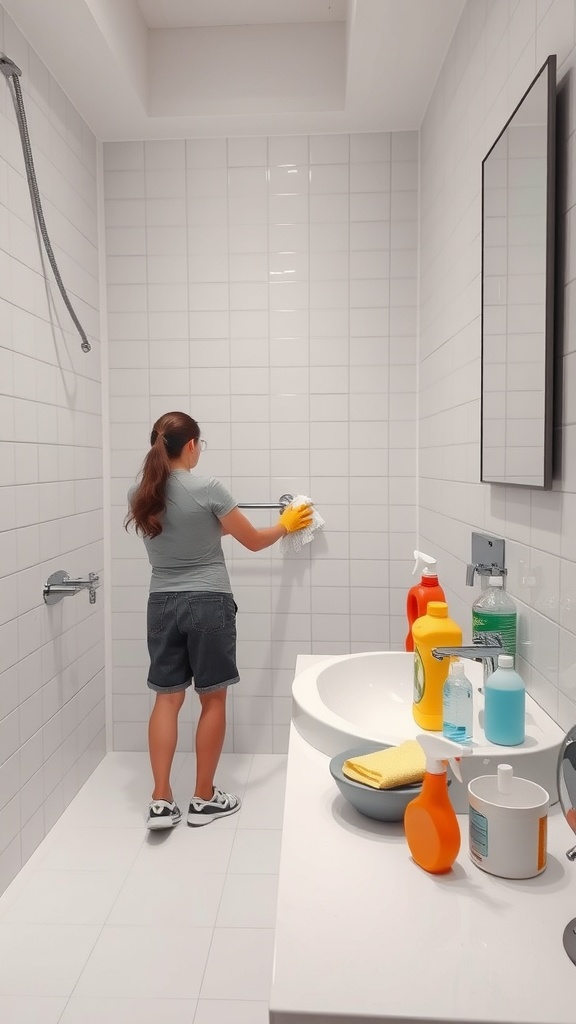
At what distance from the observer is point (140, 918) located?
180cm

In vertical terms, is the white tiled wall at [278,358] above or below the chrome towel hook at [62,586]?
above

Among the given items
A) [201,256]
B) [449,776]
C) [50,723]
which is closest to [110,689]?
[50,723]

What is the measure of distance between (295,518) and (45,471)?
3.07ft

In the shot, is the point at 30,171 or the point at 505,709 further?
the point at 30,171

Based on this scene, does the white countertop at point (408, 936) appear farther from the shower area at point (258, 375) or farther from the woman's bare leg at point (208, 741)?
the shower area at point (258, 375)

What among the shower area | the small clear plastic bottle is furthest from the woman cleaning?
the small clear plastic bottle

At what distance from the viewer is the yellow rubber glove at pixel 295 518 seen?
8.57ft

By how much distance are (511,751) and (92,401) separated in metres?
2.16

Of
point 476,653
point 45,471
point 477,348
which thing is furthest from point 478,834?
point 45,471

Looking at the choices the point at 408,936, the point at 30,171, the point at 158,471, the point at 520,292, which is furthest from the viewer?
the point at 158,471

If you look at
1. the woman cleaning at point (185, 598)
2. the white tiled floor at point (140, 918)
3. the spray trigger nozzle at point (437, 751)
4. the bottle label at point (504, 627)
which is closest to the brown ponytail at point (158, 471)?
the woman cleaning at point (185, 598)

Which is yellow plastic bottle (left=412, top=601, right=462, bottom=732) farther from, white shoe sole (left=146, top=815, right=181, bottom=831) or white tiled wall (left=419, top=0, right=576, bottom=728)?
white shoe sole (left=146, top=815, right=181, bottom=831)

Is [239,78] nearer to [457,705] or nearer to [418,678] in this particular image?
[418,678]

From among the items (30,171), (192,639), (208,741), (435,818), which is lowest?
(208,741)
